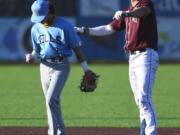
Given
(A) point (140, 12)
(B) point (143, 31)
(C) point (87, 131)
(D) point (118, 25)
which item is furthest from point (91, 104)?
(A) point (140, 12)

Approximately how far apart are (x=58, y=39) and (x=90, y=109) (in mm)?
4535

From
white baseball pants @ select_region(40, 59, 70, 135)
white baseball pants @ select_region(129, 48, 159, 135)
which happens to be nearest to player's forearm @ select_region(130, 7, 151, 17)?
white baseball pants @ select_region(129, 48, 159, 135)

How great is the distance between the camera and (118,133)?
26.7 ft

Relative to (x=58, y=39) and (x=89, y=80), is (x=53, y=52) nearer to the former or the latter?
(x=58, y=39)

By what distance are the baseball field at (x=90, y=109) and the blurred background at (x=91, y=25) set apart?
983 cm

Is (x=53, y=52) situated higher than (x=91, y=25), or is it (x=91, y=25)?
(x=53, y=52)

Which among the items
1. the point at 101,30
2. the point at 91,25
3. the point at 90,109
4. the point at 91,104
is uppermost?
the point at 101,30

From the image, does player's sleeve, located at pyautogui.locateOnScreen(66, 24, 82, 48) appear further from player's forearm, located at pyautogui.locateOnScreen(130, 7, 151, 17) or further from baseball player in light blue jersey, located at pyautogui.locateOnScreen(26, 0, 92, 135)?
player's forearm, located at pyautogui.locateOnScreen(130, 7, 151, 17)

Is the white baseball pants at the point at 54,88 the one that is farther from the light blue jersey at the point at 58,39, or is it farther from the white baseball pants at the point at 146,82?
the white baseball pants at the point at 146,82

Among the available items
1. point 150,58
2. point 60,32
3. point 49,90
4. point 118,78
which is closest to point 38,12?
point 60,32

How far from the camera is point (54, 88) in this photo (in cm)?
699

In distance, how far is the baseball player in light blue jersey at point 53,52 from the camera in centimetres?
694

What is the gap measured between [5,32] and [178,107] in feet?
58.3

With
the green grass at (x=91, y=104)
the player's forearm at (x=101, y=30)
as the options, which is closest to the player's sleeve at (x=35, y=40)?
the player's forearm at (x=101, y=30)
